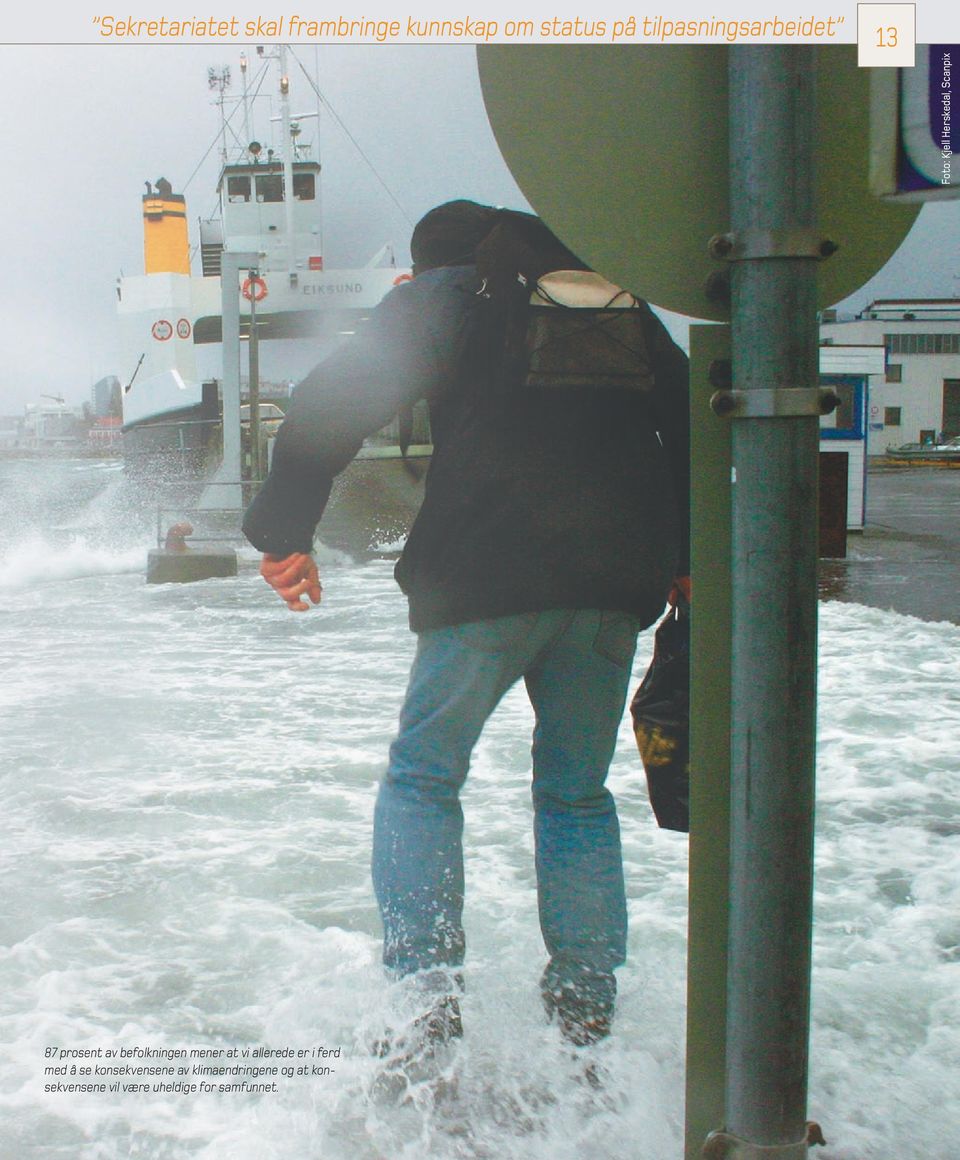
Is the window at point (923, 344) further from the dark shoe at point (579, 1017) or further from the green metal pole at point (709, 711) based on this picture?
the green metal pole at point (709, 711)

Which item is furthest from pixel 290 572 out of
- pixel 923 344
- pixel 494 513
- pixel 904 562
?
pixel 923 344

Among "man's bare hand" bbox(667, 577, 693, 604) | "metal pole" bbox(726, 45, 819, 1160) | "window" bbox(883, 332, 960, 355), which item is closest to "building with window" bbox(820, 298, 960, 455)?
"window" bbox(883, 332, 960, 355)

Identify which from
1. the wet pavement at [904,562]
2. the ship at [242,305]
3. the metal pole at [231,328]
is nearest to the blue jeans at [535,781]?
the ship at [242,305]

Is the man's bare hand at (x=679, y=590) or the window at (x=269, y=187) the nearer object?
the man's bare hand at (x=679, y=590)

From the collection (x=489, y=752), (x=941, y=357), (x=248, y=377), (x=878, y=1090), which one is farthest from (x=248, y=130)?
(x=941, y=357)

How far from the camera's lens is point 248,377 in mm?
2273

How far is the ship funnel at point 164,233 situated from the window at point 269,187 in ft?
0.67

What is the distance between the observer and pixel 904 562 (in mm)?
9750

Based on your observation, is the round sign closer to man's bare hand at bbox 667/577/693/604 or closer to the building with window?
man's bare hand at bbox 667/577/693/604

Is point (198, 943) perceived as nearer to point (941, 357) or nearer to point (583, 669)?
point (583, 669)

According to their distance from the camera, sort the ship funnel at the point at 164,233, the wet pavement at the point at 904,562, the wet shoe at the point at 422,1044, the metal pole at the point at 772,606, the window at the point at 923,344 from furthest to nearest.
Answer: the window at the point at 923,344 → the wet pavement at the point at 904,562 → the ship funnel at the point at 164,233 → the wet shoe at the point at 422,1044 → the metal pole at the point at 772,606

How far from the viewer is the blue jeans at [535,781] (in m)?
1.77

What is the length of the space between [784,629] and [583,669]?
545mm

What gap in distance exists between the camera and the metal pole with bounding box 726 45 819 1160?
4.11ft
